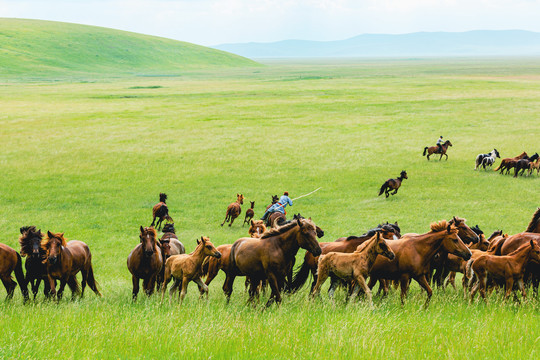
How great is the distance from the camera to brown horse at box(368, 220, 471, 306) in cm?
1098

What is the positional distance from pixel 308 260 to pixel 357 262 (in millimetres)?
2311

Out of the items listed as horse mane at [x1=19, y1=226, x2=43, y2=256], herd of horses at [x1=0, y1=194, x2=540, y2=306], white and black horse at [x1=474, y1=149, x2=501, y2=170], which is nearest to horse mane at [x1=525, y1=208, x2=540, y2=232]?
herd of horses at [x1=0, y1=194, x2=540, y2=306]

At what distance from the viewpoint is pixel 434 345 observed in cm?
779

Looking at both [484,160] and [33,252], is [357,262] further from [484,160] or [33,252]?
[484,160]

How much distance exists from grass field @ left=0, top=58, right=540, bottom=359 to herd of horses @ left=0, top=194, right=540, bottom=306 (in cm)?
56

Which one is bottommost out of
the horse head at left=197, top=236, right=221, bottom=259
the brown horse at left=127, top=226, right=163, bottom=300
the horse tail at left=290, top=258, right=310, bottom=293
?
the horse tail at left=290, top=258, right=310, bottom=293

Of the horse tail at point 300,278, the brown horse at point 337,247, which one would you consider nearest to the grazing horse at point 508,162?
the brown horse at point 337,247

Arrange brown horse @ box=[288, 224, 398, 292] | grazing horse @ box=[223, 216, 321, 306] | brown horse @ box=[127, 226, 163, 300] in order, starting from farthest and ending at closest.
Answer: brown horse @ box=[288, 224, 398, 292] < brown horse @ box=[127, 226, 163, 300] < grazing horse @ box=[223, 216, 321, 306]

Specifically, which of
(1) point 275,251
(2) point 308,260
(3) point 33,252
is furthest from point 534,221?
(3) point 33,252

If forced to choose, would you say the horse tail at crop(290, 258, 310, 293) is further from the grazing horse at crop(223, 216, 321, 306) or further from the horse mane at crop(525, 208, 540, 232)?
the horse mane at crop(525, 208, 540, 232)

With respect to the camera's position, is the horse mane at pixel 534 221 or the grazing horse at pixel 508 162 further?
the grazing horse at pixel 508 162

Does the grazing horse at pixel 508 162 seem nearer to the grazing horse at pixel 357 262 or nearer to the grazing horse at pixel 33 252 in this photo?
the grazing horse at pixel 357 262

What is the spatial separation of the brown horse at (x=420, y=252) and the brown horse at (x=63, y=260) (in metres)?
7.40

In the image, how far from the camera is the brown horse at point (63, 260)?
11754mm
